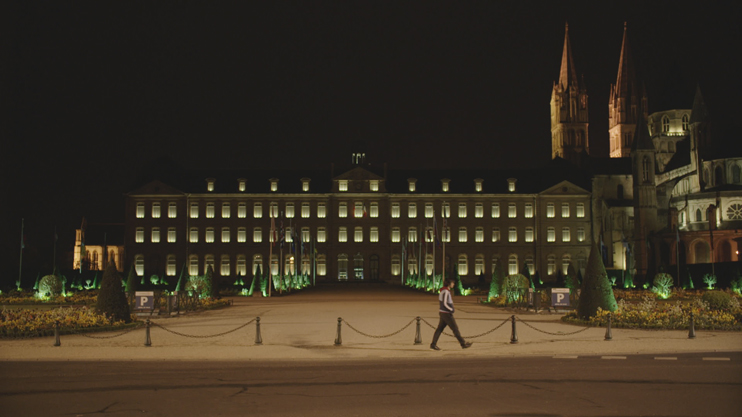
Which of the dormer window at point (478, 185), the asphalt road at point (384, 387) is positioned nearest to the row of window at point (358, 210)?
the dormer window at point (478, 185)

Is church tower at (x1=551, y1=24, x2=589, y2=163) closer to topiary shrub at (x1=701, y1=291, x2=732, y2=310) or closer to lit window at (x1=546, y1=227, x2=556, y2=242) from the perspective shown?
lit window at (x1=546, y1=227, x2=556, y2=242)

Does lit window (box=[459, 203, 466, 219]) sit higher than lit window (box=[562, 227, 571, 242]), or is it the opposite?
lit window (box=[459, 203, 466, 219])

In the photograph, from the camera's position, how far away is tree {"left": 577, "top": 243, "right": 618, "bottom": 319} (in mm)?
22031

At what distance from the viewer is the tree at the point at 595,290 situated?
22.0 m

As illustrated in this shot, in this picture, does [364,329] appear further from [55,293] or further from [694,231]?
[694,231]

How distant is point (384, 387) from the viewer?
11.2m

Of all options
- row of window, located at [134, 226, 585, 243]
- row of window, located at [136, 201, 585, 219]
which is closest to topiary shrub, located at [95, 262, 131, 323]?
row of window, located at [134, 226, 585, 243]

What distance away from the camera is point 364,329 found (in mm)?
21156

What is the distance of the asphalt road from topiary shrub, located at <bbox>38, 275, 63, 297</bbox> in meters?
26.0

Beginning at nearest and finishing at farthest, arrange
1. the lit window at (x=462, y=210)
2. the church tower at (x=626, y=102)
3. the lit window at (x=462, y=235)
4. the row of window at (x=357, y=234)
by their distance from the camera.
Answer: the row of window at (x=357, y=234), the lit window at (x=462, y=235), the lit window at (x=462, y=210), the church tower at (x=626, y=102)

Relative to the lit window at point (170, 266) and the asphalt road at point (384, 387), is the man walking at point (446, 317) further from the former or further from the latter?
the lit window at point (170, 266)

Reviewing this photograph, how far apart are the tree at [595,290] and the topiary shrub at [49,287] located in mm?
27374

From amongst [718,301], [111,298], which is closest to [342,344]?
[111,298]

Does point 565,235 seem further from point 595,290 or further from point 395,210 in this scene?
point 595,290
